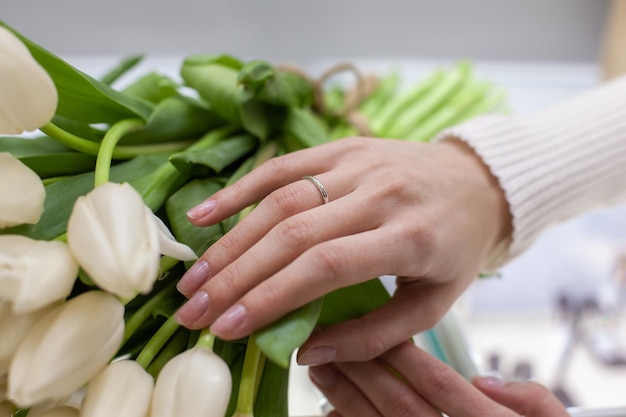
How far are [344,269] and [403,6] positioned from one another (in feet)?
4.04

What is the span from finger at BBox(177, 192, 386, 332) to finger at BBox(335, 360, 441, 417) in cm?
11

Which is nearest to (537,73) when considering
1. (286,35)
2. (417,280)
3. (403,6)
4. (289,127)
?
(403,6)

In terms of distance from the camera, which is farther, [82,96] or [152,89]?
[152,89]

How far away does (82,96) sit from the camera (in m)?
0.40

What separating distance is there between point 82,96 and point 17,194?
0.12 m

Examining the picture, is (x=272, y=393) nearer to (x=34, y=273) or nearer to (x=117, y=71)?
(x=34, y=273)

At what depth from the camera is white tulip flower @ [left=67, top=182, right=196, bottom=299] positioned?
0.26m

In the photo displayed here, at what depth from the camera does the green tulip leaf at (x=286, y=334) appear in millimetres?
289

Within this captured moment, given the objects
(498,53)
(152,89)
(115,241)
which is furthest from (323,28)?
(115,241)

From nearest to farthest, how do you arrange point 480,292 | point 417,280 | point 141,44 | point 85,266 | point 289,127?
point 85,266 < point 417,280 < point 289,127 < point 480,292 < point 141,44

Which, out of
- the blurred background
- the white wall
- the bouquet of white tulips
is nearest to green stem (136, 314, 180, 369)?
the bouquet of white tulips

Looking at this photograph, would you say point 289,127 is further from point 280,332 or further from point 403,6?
point 403,6

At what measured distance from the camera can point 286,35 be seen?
56.3 inches

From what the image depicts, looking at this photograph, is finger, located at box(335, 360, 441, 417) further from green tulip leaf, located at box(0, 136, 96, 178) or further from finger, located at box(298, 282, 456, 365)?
green tulip leaf, located at box(0, 136, 96, 178)
